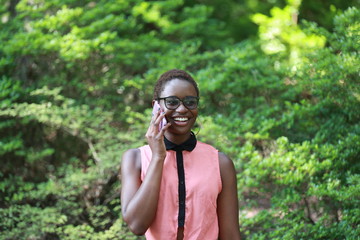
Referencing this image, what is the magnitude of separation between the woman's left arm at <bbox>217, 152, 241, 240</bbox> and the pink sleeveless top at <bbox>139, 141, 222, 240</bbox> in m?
0.04

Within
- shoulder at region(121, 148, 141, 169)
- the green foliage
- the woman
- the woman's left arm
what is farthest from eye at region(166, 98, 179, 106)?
the green foliage

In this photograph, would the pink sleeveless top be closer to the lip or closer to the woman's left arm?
the woman's left arm

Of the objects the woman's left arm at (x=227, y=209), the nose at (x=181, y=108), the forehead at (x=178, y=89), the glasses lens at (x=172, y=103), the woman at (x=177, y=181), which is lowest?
the woman's left arm at (x=227, y=209)

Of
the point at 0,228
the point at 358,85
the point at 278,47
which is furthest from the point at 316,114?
the point at 0,228

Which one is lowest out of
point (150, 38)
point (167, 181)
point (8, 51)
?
point (150, 38)

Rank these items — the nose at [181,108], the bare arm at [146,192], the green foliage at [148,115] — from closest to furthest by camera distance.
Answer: the bare arm at [146,192] → the nose at [181,108] → the green foliage at [148,115]

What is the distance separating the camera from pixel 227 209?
2.31 meters

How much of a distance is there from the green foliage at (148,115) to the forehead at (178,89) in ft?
6.13

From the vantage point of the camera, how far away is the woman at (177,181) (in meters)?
2.13

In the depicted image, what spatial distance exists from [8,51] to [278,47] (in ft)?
14.1

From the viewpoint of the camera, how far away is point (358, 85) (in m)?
4.21

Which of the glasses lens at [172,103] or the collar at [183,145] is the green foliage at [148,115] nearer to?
the collar at [183,145]

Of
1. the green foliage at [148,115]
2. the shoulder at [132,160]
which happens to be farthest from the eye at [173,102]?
the green foliage at [148,115]

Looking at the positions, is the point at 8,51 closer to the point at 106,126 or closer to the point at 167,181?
the point at 106,126
